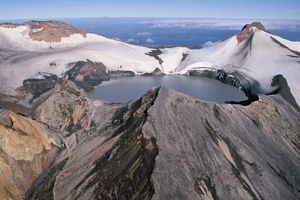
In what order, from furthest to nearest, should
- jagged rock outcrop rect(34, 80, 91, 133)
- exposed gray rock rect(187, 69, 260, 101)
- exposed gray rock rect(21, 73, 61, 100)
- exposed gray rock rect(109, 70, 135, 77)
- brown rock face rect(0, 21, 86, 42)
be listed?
brown rock face rect(0, 21, 86, 42), exposed gray rock rect(109, 70, 135, 77), exposed gray rock rect(187, 69, 260, 101), exposed gray rock rect(21, 73, 61, 100), jagged rock outcrop rect(34, 80, 91, 133)

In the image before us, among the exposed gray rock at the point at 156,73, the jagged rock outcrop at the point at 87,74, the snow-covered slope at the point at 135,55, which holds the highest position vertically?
the snow-covered slope at the point at 135,55

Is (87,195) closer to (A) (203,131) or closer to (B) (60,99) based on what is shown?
(A) (203,131)

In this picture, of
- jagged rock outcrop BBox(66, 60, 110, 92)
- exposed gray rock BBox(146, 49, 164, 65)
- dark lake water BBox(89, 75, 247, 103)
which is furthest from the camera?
exposed gray rock BBox(146, 49, 164, 65)

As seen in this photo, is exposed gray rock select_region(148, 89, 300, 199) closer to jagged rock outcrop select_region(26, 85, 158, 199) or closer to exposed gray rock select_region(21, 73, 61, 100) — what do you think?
jagged rock outcrop select_region(26, 85, 158, 199)

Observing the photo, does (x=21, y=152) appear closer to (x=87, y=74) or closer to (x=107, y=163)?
(x=107, y=163)

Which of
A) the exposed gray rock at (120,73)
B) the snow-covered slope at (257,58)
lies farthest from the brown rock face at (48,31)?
the snow-covered slope at (257,58)

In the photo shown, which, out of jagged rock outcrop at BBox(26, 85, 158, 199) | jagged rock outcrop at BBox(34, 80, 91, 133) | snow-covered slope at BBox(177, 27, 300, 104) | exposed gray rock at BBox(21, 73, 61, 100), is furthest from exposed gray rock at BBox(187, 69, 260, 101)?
jagged rock outcrop at BBox(26, 85, 158, 199)

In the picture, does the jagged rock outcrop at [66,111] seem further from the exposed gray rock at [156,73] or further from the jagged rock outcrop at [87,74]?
the exposed gray rock at [156,73]
